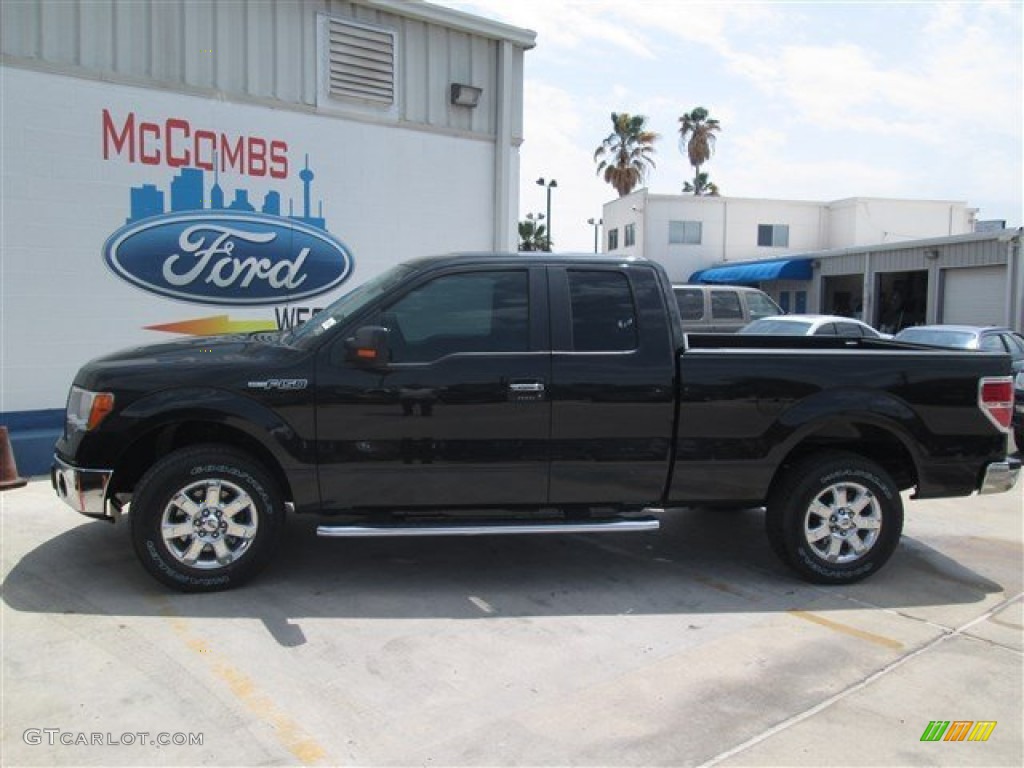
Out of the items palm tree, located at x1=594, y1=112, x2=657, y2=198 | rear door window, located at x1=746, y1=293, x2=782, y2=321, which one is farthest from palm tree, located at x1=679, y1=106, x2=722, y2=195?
rear door window, located at x1=746, y1=293, x2=782, y2=321

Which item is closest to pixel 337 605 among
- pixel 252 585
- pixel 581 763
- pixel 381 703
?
pixel 252 585

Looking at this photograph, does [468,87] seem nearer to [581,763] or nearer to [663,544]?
[663,544]

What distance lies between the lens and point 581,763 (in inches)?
125

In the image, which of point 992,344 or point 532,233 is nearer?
point 992,344

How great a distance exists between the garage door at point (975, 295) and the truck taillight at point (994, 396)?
62.4ft

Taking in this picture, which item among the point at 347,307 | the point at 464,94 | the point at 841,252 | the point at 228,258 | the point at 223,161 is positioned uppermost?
the point at 464,94

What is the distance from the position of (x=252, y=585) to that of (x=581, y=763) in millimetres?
2524

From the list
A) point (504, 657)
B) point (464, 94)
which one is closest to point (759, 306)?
point (464, 94)

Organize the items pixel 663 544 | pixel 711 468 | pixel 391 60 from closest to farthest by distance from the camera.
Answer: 1. pixel 711 468
2. pixel 663 544
3. pixel 391 60

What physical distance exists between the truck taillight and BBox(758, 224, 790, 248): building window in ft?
117

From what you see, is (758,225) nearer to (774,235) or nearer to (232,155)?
(774,235)

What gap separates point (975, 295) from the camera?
75.9ft

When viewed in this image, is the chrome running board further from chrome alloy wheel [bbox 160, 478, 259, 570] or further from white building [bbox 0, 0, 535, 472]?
white building [bbox 0, 0, 535, 472]

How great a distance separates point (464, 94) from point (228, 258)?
3.50 meters
